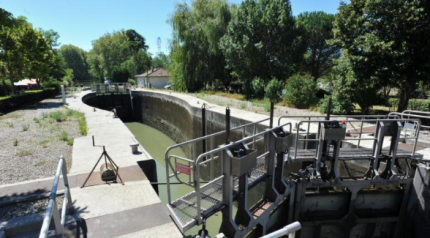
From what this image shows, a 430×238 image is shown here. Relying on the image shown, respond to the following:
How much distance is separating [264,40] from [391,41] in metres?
10.8

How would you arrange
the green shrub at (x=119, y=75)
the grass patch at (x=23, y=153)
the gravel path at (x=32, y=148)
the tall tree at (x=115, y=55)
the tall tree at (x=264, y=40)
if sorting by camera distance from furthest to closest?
the tall tree at (x=115, y=55)
the green shrub at (x=119, y=75)
the tall tree at (x=264, y=40)
the grass patch at (x=23, y=153)
the gravel path at (x=32, y=148)

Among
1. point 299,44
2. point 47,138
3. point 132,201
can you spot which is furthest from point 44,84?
point 132,201

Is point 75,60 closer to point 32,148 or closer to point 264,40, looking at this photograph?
point 264,40

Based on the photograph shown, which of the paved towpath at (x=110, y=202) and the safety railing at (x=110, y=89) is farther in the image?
the safety railing at (x=110, y=89)

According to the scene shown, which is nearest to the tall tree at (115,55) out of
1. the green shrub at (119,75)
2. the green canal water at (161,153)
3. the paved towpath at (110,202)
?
the green shrub at (119,75)

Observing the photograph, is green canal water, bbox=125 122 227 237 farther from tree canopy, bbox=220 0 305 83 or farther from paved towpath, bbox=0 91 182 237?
Answer: tree canopy, bbox=220 0 305 83

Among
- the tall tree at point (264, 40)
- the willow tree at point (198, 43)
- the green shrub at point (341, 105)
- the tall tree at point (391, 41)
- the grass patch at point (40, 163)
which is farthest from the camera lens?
the willow tree at point (198, 43)

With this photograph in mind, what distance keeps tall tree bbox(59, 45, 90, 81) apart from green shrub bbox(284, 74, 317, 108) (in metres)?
83.5

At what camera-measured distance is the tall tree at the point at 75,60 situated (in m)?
75.8

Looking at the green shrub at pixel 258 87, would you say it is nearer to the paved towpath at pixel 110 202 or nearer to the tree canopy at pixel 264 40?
the tree canopy at pixel 264 40

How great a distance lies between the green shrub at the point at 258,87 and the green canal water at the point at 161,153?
8195 mm

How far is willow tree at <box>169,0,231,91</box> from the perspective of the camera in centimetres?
2275

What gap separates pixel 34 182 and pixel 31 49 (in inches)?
869

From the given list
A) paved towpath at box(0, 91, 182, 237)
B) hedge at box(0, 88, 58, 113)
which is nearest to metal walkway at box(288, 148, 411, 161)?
paved towpath at box(0, 91, 182, 237)
